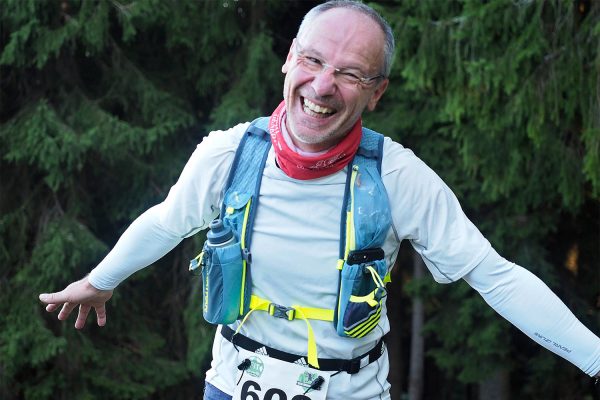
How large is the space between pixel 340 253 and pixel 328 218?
0.10 m

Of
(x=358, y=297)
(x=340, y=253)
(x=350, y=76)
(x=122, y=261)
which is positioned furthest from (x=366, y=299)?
(x=122, y=261)

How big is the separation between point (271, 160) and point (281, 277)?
1.06 feet

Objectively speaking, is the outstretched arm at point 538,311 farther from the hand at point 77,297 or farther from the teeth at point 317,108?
the hand at point 77,297

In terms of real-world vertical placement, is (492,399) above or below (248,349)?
below

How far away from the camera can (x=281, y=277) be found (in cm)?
231

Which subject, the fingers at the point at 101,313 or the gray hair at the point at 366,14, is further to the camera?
the fingers at the point at 101,313

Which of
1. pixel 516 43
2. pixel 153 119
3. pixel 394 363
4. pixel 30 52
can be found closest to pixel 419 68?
pixel 516 43

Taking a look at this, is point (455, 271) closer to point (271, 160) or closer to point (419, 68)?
point (271, 160)

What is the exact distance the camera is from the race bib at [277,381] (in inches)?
90.4

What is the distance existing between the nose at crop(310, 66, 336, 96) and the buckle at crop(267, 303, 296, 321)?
0.58m

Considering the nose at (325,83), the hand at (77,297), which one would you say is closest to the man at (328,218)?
the nose at (325,83)

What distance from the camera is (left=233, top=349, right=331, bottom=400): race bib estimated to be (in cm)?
230

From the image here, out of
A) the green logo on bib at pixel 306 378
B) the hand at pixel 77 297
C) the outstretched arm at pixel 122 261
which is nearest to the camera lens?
the green logo on bib at pixel 306 378

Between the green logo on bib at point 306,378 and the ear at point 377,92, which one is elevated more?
the ear at point 377,92
